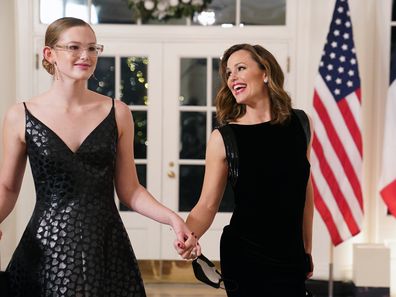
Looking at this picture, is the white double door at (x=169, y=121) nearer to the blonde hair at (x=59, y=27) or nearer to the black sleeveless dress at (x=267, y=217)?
the black sleeveless dress at (x=267, y=217)

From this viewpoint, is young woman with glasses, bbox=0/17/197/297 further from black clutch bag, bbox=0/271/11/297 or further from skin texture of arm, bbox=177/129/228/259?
skin texture of arm, bbox=177/129/228/259

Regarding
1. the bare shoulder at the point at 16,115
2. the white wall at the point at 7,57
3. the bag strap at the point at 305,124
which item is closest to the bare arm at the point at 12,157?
the bare shoulder at the point at 16,115

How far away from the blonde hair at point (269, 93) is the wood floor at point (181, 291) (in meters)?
3.10

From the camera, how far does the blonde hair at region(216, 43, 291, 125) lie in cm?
251

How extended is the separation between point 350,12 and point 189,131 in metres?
1.52

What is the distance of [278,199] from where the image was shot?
2.42 metres

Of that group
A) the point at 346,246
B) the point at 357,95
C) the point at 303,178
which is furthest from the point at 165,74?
the point at 303,178

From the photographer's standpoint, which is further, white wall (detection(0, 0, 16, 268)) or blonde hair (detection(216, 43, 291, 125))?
white wall (detection(0, 0, 16, 268))

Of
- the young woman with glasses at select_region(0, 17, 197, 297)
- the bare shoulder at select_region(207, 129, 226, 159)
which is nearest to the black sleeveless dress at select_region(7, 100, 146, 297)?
the young woman with glasses at select_region(0, 17, 197, 297)

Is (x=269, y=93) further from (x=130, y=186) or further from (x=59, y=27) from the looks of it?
(x=59, y=27)

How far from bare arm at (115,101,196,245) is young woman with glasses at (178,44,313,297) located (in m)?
0.19

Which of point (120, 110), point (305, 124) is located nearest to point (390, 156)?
point (305, 124)

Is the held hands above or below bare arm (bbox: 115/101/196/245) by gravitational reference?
below

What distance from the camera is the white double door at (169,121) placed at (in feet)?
18.8
